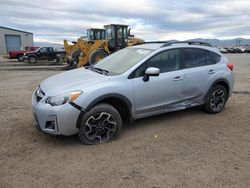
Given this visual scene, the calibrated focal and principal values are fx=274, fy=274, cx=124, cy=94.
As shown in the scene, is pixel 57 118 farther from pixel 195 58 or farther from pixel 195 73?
pixel 195 58

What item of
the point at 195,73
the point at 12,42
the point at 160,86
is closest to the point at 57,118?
the point at 160,86

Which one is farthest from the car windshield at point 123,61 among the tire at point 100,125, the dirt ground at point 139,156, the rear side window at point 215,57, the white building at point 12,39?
the white building at point 12,39

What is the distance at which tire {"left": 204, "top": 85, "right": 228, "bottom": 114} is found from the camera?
5.99 m

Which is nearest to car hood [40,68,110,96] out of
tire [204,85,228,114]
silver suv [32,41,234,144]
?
silver suv [32,41,234,144]

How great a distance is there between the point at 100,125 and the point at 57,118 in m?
0.73

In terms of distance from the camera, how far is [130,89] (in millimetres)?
4672

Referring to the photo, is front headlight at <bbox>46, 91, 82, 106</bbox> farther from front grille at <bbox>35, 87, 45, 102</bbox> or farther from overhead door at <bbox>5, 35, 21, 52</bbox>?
overhead door at <bbox>5, 35, 21, 52</bbox>

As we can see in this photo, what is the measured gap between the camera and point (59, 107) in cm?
409

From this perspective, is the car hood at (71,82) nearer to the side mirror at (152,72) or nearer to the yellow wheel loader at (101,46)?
the side mirror at (152,72)

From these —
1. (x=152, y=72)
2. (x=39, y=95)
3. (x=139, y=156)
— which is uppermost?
(x=152, y=72)

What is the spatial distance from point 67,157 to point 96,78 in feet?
4.61

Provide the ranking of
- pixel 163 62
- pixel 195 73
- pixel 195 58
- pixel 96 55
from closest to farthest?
1. pixel 163 62
2. pixel 195 73
3. pixel 195 58
4. pixel 96 55

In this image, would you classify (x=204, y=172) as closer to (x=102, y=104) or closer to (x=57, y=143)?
(x=102, y=104)

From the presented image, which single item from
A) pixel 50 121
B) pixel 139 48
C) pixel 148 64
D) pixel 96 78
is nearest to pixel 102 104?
pixel 96 78
